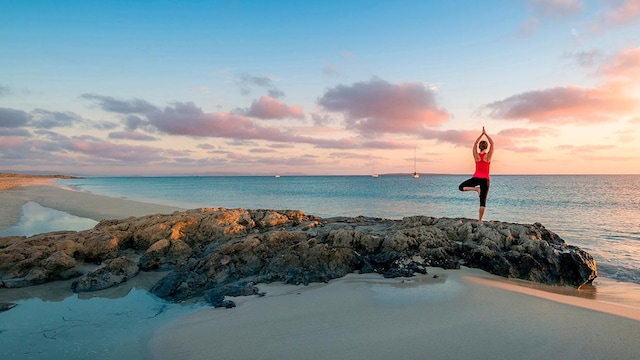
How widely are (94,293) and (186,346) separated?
4.16 metres

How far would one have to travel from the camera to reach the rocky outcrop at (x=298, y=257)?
25.9ft

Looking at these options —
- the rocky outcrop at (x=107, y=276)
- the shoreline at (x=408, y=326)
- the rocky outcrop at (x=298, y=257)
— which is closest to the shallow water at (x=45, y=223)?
the rocky outcrop at (x=298, y=257)

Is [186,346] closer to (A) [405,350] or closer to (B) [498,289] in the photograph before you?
(A) [405,350]

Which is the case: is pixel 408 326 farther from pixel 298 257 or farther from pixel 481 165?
pixel 481 165

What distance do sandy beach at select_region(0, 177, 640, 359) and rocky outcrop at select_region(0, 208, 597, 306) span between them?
0.69m

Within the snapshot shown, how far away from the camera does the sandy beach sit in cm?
449

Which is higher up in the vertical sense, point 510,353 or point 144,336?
point 510,353

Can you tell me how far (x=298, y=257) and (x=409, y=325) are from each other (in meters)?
3.62

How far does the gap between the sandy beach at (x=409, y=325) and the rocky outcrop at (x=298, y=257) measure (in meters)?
0.69

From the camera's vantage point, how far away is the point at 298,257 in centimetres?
838

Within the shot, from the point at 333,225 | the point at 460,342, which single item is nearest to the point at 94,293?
the point at 333,225

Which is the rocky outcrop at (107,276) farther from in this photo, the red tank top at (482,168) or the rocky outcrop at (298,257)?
the red tank top at (482,168)

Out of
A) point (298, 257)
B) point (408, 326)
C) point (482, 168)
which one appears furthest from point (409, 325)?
point (482, 168)

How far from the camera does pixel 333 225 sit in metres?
11.6
